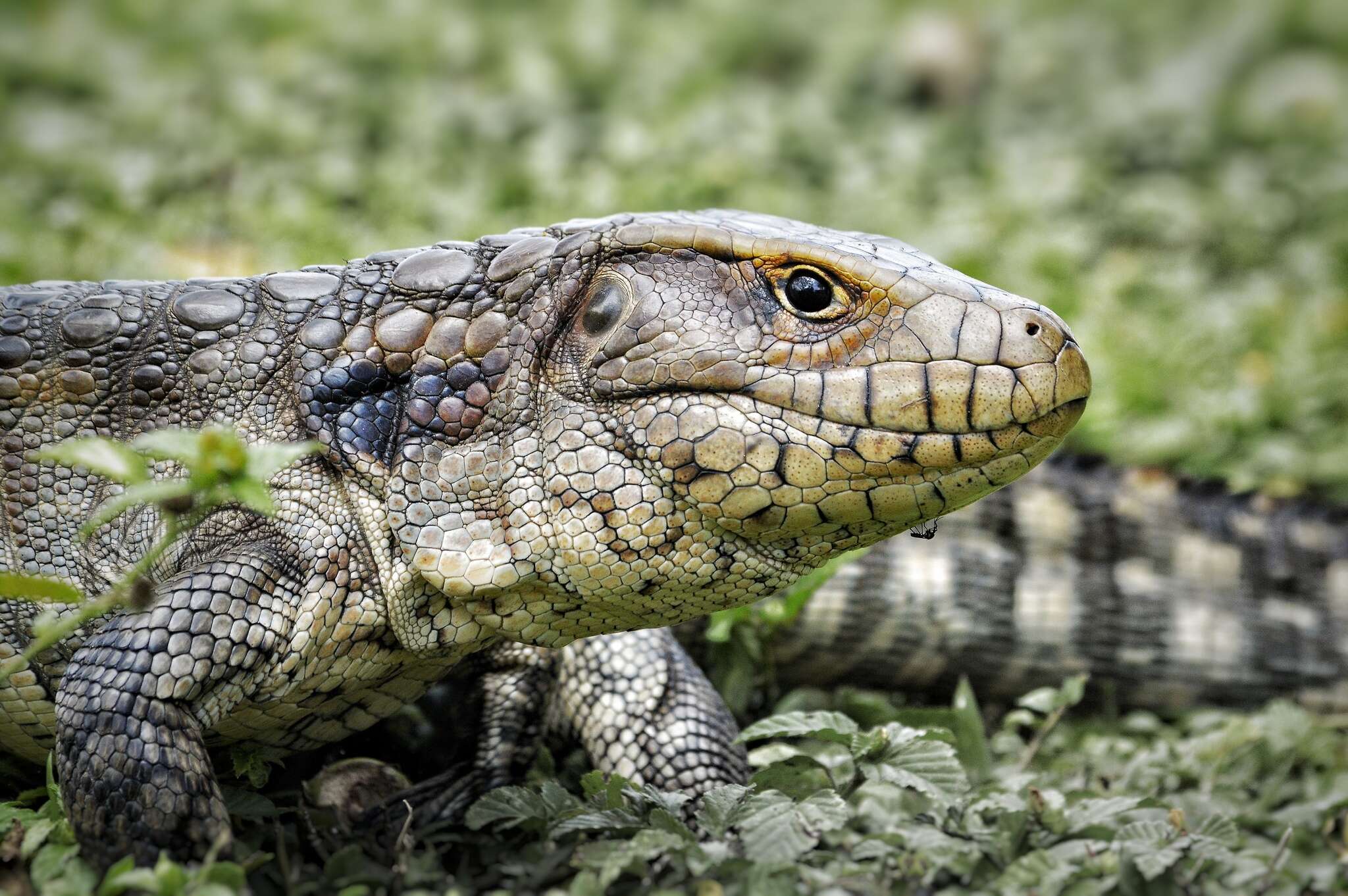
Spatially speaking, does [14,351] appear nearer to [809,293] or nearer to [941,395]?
[809,293]

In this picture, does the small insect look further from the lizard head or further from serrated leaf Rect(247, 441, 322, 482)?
serrated leaf Rect(247, 441, 322, 482)

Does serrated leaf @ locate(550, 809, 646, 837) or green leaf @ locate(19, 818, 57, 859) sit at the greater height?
green leaf @ locate(19, 818, 57, 859)

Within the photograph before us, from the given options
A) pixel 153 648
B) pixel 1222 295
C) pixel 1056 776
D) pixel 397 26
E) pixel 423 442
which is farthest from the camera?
pixel 397 26

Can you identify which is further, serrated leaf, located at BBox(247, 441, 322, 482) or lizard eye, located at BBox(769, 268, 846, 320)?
lizard eye, located at BBox(769, 268, 846, 320)

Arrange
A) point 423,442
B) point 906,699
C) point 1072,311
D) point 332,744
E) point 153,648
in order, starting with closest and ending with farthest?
point 153,648 < point 423,442 < point 332,744 < point 906,699 < point 1072,311

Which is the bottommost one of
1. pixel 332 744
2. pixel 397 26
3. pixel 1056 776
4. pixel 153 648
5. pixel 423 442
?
pixel 1056 776

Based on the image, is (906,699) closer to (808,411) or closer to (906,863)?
(906,863)

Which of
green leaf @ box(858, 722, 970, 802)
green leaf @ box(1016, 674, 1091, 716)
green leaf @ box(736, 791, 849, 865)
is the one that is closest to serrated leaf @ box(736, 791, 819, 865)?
green leaf @ box(736, 791, 849, 865)

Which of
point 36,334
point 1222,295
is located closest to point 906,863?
point 36,334

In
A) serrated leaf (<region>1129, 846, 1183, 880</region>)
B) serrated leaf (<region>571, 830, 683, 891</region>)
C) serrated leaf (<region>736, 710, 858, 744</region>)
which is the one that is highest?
serrated leaf (<region>736, 710, 858, 744</region>)
